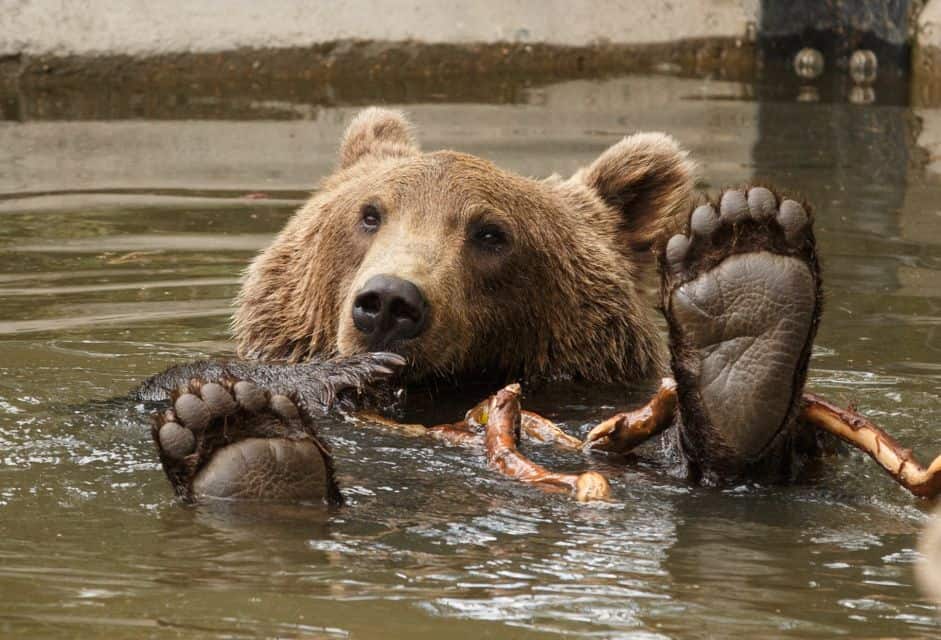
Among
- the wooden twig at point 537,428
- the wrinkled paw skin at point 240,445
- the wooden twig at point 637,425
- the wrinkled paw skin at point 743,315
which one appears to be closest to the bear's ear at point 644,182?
the wooden twig at point 537,428

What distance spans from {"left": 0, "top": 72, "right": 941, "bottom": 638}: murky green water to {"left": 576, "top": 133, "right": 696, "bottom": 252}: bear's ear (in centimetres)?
90

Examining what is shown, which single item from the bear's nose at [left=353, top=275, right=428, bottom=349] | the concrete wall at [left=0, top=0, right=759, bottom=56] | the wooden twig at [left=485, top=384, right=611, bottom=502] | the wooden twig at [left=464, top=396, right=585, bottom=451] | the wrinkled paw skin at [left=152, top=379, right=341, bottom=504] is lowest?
the wooden twig at [left=464, top=396, right=585, bottom=451]

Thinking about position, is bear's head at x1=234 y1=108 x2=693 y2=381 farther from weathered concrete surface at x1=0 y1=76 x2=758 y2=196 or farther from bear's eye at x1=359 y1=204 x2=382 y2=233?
weathered concrete surface at x1=0 y1=76 x2=758 y2=196

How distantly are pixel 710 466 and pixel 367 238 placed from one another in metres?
1.86

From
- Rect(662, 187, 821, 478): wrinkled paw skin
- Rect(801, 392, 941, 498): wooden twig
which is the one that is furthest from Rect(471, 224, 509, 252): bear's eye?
Rect(801, 392, 941, 498): wooden twig

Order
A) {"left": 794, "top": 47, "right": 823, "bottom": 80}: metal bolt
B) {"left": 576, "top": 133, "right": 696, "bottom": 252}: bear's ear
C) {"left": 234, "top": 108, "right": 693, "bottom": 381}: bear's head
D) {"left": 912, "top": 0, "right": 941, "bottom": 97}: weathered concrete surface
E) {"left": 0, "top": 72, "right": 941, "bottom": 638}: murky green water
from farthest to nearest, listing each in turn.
Result: 1. {"left": 794, "top": 47, "right": 823, "bottom": 80}: metal bolt
2. {"left": 912, "top": 0, "right": 941, "bottom": 97}: weathered concrete surface
3. {"left": 576, "top": 133, "right": 696, "bottom": 252}: bear's ear
4. {"left": 234, "top": 108, "right": 693, "bottom": 381}: bear's head
5. {"left": 0, "top": 72, "right": 941, "bottom": 638}: murky green water

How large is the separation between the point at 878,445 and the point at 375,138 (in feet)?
10.5

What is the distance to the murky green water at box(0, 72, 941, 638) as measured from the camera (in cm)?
343

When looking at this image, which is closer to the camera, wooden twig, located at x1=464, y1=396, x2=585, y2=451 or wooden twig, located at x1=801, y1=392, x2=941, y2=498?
wooden twig, located at x1=801, y1=392, x2=941, y2=498

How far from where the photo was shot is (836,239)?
9.41 m

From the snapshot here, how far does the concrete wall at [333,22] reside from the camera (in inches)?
501

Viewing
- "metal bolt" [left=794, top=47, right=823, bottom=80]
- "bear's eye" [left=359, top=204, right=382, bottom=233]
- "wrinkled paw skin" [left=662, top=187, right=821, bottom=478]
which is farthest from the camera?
"metal bolt" [left=794, top=47, right=823, bottom=80]

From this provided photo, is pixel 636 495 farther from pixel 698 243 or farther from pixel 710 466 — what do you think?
pixel 698 243

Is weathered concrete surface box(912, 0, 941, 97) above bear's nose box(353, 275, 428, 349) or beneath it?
above
